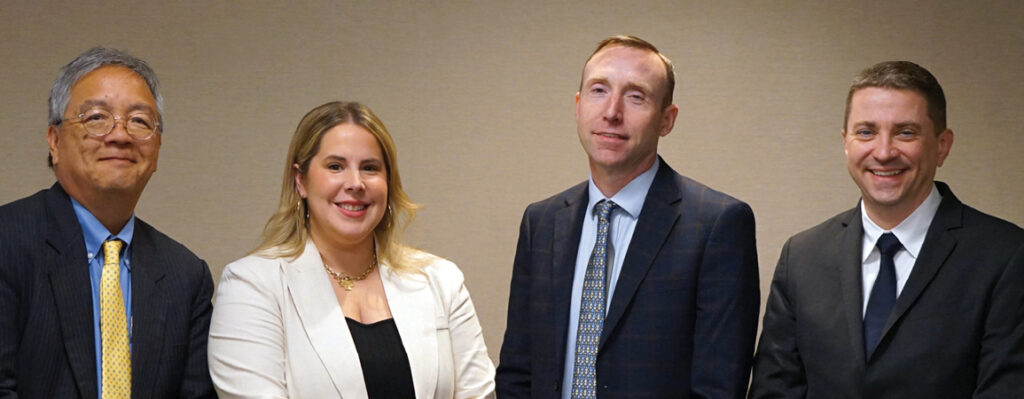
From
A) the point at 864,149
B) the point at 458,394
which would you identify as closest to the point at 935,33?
the point at 864,149

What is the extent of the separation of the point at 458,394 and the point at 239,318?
63 cm

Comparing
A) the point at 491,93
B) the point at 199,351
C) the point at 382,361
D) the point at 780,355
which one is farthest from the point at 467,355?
the point at 491,93

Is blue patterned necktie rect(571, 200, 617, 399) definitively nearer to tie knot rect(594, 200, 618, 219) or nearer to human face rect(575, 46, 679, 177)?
tie knot rect(594, 200, 618, 219)

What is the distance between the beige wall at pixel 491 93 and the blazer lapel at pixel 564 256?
1.10 metres

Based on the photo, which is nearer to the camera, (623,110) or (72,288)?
(72,288)

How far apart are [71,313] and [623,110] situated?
1450 millimetres

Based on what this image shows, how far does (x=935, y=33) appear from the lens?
12.1 feet

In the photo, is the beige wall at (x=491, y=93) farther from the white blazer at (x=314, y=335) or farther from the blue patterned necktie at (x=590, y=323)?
the blue patterned necktie at (x=590, y=323)

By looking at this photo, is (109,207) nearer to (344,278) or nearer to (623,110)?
(344,278)

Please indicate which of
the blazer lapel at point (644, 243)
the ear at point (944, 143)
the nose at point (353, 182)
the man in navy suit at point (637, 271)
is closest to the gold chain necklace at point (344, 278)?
the nose at point (353, 182)

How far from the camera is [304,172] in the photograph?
2727 mm

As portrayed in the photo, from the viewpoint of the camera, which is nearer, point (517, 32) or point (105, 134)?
point (105, 134)

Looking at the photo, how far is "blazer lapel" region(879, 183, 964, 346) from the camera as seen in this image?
7.85ft

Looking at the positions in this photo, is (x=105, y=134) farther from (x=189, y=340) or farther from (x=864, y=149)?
(x=864, y=149)
